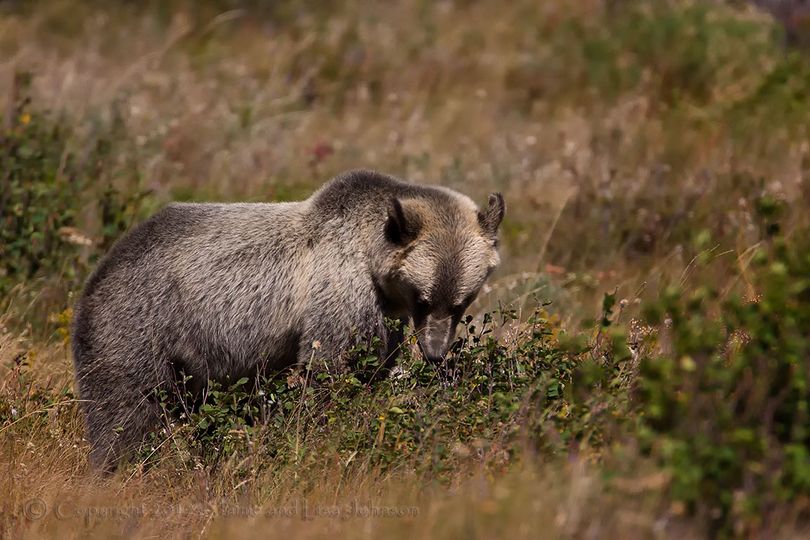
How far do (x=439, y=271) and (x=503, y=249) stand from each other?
3937 mm

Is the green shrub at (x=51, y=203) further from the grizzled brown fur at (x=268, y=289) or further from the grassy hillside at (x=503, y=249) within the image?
the grizzled brown fur at (x=268, y=289)

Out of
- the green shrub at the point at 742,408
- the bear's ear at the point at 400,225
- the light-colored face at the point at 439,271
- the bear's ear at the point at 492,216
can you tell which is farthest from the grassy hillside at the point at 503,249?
the bear's ear at the point at 400,225

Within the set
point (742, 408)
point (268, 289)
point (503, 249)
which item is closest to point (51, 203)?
point (268, 289)

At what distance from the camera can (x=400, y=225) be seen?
597cm

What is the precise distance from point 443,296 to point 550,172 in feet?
19.4

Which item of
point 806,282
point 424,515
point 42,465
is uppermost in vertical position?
point 806,282

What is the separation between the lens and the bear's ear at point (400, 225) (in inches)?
234

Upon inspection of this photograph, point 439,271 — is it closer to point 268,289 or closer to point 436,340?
point 436,340

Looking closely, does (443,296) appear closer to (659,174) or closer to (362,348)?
(362,348)

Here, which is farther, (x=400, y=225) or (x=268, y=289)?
(x=268, y=289)

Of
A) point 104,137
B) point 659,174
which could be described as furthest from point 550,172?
point 104,137

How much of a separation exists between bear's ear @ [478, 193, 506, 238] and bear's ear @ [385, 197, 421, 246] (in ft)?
1.29

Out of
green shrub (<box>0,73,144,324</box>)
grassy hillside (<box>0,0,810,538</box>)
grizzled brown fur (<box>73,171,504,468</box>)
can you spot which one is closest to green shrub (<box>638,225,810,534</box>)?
Answer: grassy hillside (<box>0,0,810,538</box>)

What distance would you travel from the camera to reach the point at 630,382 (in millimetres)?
5578
